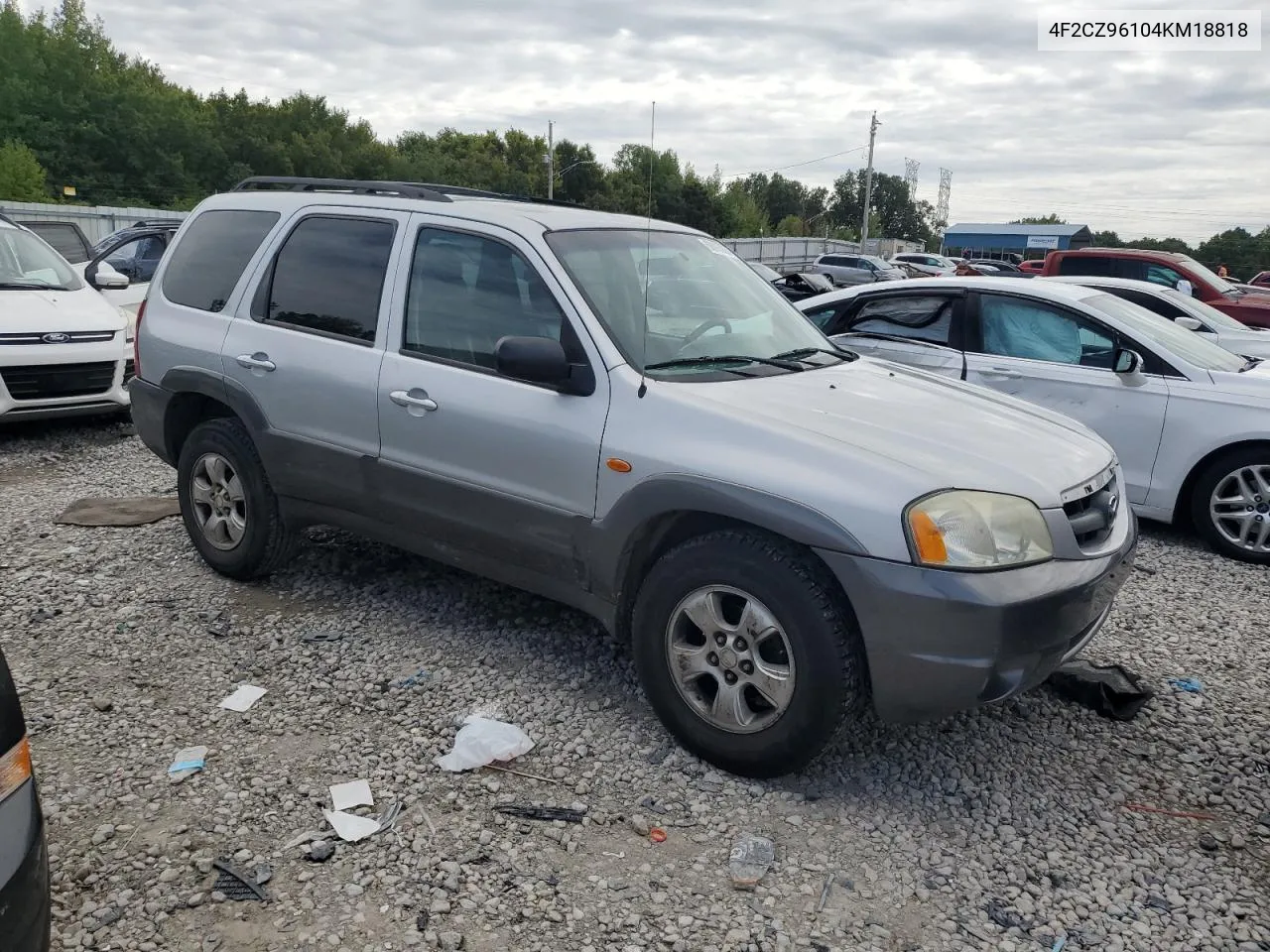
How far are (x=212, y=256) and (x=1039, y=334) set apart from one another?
5.11 metres

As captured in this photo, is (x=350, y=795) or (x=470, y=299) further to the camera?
(x=470, y=299)

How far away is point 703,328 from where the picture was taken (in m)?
4.07

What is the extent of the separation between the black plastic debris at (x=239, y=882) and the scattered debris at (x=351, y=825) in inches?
9.9

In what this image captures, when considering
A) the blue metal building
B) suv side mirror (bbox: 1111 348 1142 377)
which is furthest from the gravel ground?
the blue metal building

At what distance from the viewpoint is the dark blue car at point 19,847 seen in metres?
2.00

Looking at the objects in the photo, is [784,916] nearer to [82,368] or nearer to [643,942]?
[643,942]

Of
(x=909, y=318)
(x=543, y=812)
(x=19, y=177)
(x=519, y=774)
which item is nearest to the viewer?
(x=543, y=812)

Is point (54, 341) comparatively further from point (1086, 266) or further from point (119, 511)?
point (1086, 266)

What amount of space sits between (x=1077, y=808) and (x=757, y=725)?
112cm

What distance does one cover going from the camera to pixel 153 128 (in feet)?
193

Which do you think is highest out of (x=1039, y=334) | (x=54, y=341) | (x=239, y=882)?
(x=1039, y=334)

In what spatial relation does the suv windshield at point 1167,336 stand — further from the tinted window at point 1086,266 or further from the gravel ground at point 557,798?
the tinted window at point 1086,266

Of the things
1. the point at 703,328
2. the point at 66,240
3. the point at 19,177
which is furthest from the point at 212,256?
the point at 19,177

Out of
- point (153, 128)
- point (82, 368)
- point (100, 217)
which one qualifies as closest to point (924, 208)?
point (153, 128)
